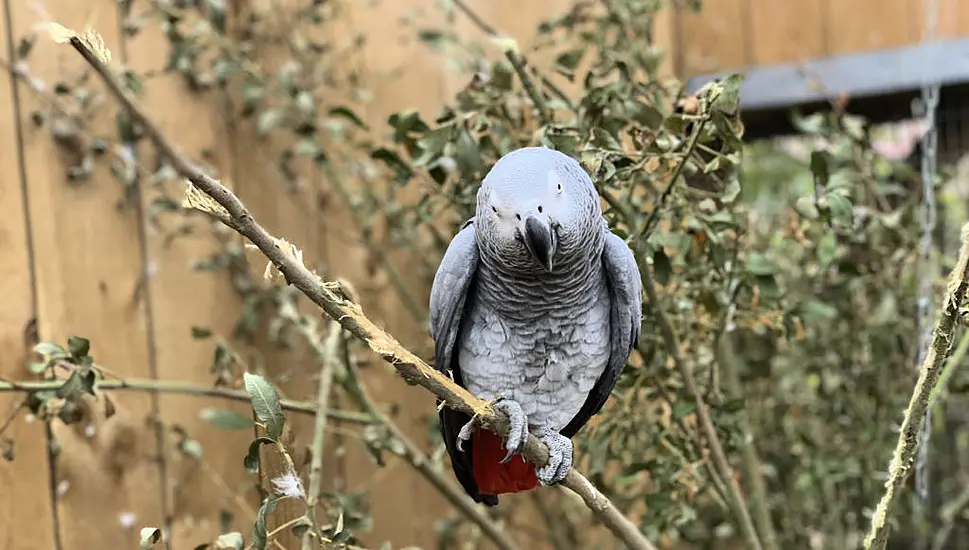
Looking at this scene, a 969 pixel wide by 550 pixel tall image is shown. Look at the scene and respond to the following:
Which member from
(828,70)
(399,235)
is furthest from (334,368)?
(828,70)

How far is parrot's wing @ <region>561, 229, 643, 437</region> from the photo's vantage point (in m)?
0.50

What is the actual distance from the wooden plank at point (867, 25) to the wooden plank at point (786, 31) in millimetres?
18

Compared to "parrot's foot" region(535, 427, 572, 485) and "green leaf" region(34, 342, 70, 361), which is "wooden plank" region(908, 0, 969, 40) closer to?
"parrot's foot" region(535, 427, 572, 485)

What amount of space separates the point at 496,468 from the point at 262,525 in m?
0.18

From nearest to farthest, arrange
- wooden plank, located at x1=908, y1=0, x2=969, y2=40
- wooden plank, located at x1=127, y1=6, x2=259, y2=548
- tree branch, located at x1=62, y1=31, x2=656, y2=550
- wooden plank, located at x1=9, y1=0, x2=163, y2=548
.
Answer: tree branch, located at x1=62, y1=31, x2=656, y2=550
wooden plank, located at x1=9, y1=0, x2=163, y2=548
wooden plank, located at x1=127, y1=6, x2=259, y2=548
wooden plank, located at x1=908, y1=0, x2=969, y2=40

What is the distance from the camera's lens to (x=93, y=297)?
87cm

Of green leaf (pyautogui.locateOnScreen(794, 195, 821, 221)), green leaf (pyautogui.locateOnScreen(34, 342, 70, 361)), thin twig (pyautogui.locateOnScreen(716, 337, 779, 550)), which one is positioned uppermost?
green leaf (pyautogui.locateOnScreen(794, 195, 821, 221))

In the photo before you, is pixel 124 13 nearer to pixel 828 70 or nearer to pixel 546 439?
pixel 546 439

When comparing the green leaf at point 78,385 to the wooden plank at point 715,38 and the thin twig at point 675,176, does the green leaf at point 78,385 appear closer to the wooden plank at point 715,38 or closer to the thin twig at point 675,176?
the thin twig at point 675,176

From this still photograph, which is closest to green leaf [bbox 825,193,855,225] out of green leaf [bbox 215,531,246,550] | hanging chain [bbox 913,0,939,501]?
hanging chain [bbox 913,0,939,501]

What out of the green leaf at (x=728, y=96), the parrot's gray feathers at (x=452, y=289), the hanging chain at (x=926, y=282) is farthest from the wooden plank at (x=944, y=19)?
the parrot's gray feathers at (x=452, y=289)

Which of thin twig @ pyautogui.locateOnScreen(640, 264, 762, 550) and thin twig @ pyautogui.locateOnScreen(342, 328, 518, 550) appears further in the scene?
thin twig @ pyautogui.locateOnScreen(342, 328, 518, 550)

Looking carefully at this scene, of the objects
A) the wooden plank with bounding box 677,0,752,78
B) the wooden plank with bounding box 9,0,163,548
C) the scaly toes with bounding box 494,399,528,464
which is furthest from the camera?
the wooden plank with bounding box 677,0,752,78

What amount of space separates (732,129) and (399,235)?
1.79ft
